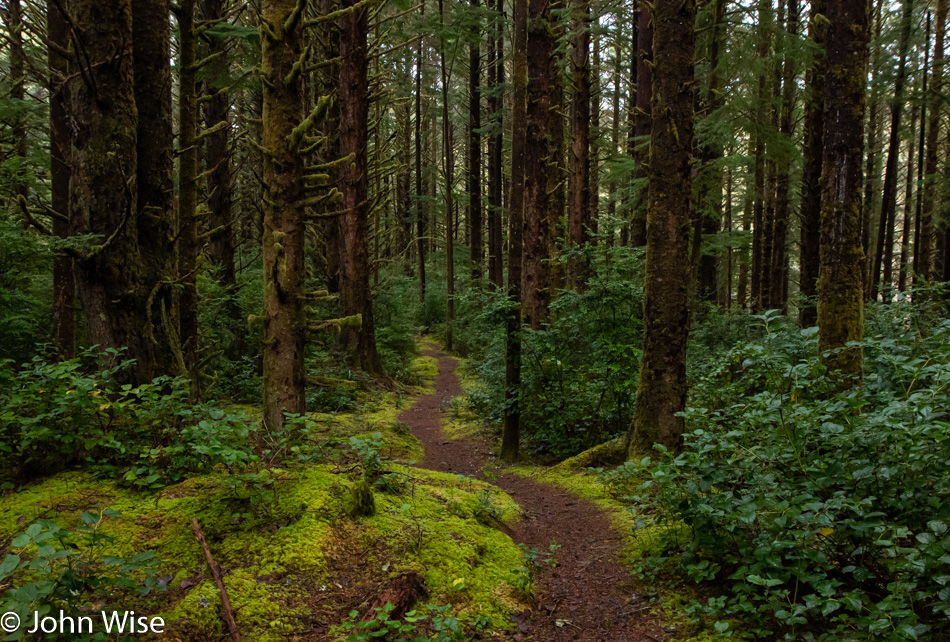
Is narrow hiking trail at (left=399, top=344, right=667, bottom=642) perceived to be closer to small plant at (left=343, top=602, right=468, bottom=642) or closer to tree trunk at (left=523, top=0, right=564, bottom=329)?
small plant at (left=343, top=602, right=468, bottom=642)

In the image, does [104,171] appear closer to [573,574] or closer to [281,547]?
[281,547]

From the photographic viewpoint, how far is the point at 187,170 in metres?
6.77

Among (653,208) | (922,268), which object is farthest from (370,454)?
(922,268)

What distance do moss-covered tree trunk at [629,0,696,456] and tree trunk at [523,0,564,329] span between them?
4.17 metres

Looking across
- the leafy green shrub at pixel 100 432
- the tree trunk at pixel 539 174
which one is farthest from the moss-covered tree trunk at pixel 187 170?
the tree trunk at pixel 539 174

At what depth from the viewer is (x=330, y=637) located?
2.71 meters

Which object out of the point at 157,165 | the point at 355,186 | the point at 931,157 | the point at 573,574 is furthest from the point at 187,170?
the point at 931,157

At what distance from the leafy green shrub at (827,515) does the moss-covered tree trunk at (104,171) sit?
16.9ft

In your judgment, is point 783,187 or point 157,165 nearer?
point 157,165

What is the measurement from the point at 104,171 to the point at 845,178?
337 inches

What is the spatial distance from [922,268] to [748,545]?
26.1 meters

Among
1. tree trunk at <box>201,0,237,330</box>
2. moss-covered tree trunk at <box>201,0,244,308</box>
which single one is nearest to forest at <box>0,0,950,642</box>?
tree trunk at <box>201,0,237,330</box>

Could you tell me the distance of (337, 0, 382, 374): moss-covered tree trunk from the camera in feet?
38.7

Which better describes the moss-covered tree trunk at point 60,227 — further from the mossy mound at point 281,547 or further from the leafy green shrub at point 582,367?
the leafy green shrub at point 582,367
